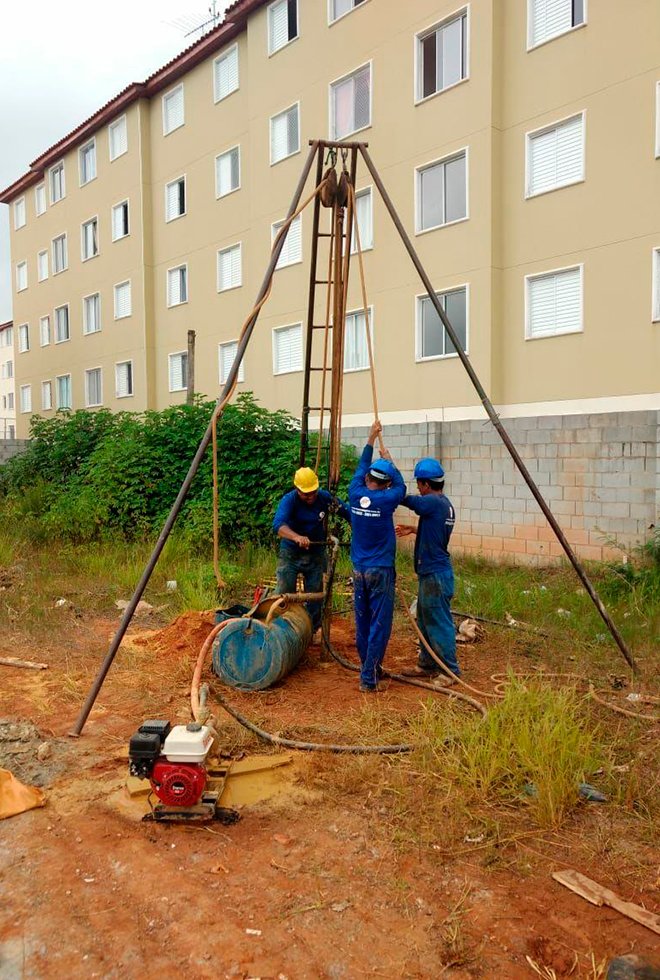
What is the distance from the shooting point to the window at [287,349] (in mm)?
16844

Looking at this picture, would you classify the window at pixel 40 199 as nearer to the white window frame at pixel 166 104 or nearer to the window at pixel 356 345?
the white window frame at pixel 166 104

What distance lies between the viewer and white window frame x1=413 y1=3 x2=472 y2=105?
13.1m

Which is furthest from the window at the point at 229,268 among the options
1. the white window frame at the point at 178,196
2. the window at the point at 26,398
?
the window at the point at 26,398

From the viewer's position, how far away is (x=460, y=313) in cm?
1359

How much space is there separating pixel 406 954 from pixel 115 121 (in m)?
23.9

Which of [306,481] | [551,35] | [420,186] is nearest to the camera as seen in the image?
[306,481]

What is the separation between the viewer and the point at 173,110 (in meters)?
20.2

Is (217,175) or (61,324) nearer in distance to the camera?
(217,175)

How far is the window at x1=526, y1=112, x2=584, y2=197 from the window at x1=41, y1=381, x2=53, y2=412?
19.1m

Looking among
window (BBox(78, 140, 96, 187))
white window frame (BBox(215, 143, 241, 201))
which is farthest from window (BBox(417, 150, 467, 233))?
window (BBox(78, 140, 96, 187))

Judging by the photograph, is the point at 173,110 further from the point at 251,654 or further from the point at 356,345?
the point at 251,654

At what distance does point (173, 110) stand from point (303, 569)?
1802 cm

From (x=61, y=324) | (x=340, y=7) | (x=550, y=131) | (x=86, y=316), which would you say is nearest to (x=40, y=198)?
(x=61, y=324)

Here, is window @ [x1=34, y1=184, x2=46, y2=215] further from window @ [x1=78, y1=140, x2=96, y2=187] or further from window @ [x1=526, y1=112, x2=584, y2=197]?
window @ [x1=526, y1=112, x2=584, y2=197]
